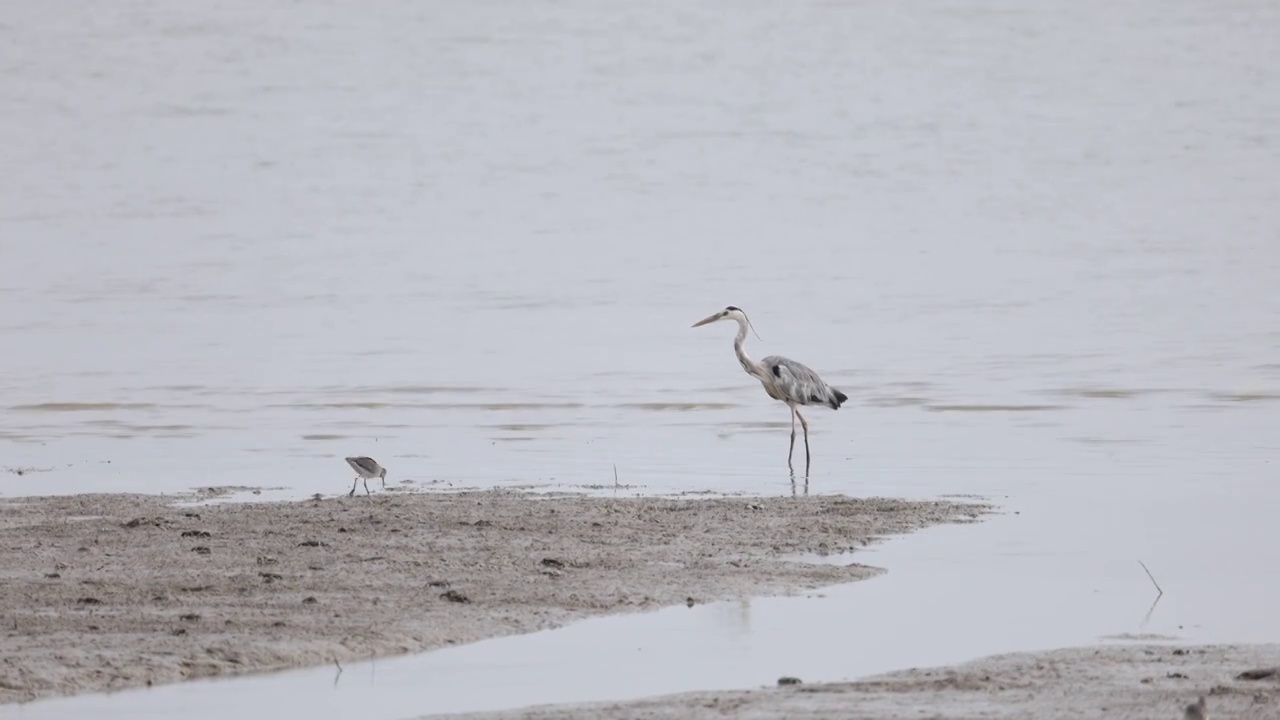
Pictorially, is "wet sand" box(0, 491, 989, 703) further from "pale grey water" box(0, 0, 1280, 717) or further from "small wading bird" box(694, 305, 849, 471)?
"small wading bird" box(694, 305, 849, 471)

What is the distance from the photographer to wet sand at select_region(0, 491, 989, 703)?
7414 mm

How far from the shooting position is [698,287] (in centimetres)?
3081

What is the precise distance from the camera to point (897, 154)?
5522 cm

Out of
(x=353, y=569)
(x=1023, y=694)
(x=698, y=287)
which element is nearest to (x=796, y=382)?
(x=353, y=569)

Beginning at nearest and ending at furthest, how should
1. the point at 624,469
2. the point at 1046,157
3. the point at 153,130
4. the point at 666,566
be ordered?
the point at 666,566 < the point at 624,469 < the point at 1046,157 < the point at 153,130

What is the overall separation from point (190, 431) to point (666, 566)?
8.09 metres

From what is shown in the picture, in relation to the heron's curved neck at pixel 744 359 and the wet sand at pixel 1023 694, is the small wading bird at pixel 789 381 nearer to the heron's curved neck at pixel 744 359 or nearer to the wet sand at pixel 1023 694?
the heron's curved neck at pixel 744 359

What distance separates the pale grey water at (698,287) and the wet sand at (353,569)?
287 mm

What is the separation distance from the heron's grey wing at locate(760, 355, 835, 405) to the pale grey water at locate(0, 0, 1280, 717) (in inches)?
17.5

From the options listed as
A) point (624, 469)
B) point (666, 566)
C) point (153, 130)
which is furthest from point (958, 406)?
point (153, 130)

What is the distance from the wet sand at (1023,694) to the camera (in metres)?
6.47

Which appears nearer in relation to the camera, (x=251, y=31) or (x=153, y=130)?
(x=153, y=130)

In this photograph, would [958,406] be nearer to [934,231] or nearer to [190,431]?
[190,431]

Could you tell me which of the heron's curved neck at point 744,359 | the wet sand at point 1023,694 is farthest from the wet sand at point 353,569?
the heron's curved neck at point 744,359
